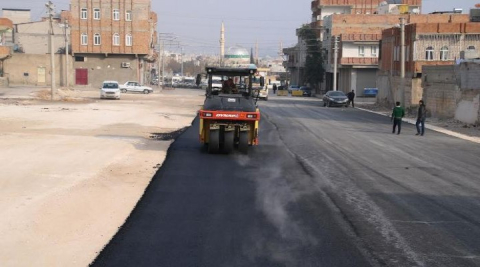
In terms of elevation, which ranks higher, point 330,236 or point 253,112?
point 253,112

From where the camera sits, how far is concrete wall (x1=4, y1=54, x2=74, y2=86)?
269ft

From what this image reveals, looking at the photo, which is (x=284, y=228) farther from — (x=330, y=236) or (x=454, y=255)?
(x=454, y=255)

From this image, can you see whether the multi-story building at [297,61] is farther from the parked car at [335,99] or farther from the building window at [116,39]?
the parked car at [335,99]

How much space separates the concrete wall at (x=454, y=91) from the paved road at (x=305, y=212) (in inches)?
645

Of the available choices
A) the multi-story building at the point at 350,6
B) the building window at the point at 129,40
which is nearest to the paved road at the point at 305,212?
the building window at the point at 129,40

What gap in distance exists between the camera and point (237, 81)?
22406mm

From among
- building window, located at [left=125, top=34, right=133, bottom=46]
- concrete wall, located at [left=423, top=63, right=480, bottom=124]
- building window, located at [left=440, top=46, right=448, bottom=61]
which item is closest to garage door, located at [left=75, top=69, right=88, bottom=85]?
building window, located at [left=125, top=34, right=133, bottom=46]

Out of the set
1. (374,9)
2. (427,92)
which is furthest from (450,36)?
(374,9)

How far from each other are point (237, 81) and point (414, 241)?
13755 millimetres

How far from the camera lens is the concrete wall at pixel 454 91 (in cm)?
3594

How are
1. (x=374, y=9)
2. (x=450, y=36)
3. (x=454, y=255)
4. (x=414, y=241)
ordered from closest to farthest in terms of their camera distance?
1. (x=454, y=255)
2. (x=414, y=241)
3. (x=450, y=36)
4. (x=374, y=9)

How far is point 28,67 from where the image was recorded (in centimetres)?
8256

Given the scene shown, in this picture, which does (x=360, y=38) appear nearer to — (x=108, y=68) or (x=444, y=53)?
(x=444, y=53)

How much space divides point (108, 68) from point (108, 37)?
4125 millimetres
